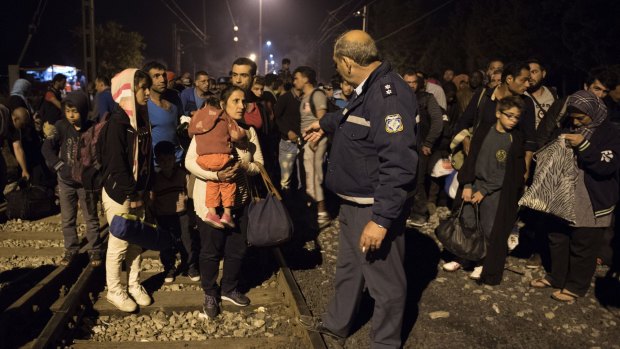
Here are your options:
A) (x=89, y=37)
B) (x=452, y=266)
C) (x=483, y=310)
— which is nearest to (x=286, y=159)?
(x=452, y=266)

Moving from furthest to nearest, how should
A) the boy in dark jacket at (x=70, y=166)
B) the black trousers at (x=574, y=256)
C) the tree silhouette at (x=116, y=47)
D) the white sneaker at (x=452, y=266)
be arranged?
the tree silhouette at (x=116, y=47) → the white sneaker at (x=452, y=266) → the boy in dark jacket at (x=70, y=166) → the black trousers at (x=574, y=256)

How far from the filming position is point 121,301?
15.6 feet

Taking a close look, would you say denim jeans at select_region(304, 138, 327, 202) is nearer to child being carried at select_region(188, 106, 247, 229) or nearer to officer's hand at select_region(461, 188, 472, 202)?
officer's hand at select_region(461, 188, 472, 202)

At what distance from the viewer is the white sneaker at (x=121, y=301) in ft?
15.6

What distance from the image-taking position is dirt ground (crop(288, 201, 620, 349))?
452cm

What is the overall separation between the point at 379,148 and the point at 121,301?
9.99 ft

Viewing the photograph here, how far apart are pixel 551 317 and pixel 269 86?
30.4 feet

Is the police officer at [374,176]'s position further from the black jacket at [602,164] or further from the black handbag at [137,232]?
the black jacket at [602,164]

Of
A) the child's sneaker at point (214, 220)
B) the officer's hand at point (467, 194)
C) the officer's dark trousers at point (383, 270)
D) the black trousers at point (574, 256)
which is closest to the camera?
the officer's dark trousers at point (383, 270)

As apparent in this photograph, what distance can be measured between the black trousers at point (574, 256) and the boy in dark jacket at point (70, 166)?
5.22 metres

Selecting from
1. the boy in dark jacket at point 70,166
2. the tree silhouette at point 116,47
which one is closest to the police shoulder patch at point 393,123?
the boy in dark jacket at point 70,166

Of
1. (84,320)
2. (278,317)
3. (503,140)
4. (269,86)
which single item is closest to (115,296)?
(84,320)

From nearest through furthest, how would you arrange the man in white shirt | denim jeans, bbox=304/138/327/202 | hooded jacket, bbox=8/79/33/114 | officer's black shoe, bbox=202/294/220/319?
officer's black shoe, bbox=202/294/220/319 → the man in white shirt → denim jeans, bbox=304/138/327/202 → hooded jacket, bbox=8/79/33/114

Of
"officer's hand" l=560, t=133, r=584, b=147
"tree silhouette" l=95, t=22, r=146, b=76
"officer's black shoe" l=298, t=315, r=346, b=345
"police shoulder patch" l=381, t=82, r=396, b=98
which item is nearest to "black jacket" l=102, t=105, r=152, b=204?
"officer's black shoe" l=298, t=315, r=346, b=345
